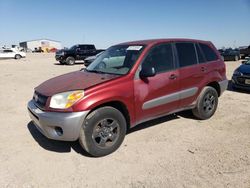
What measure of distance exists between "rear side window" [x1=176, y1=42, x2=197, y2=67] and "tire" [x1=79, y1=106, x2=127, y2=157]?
5.93 feet

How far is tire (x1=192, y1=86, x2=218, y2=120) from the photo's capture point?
17.5 ft

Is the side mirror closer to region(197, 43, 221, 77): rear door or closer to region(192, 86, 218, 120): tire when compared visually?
region(197, 43, 221, 77): rear door

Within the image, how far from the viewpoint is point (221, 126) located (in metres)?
5.15

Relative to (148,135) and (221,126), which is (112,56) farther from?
(221,126)

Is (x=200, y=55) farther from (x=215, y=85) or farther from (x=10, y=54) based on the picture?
(x=10, y=54)

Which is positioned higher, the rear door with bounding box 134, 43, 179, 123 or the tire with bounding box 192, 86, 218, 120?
the rear door with bounding box 134, 43, 179, 123

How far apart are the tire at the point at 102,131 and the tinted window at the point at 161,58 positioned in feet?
3.65

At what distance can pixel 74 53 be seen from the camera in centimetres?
2234

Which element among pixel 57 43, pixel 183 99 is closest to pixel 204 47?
pixel 183 99

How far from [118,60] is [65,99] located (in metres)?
1.48

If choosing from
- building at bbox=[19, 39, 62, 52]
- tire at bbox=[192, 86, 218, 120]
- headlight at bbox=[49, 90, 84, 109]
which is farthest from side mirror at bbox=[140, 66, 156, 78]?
A: building at bbox=[19, 39, 62, 52]

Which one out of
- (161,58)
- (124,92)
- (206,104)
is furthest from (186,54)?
(124,92)

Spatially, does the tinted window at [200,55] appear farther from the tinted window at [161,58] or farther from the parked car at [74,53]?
the parked car at [74,53]

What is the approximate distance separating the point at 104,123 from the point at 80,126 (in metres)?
0.41
